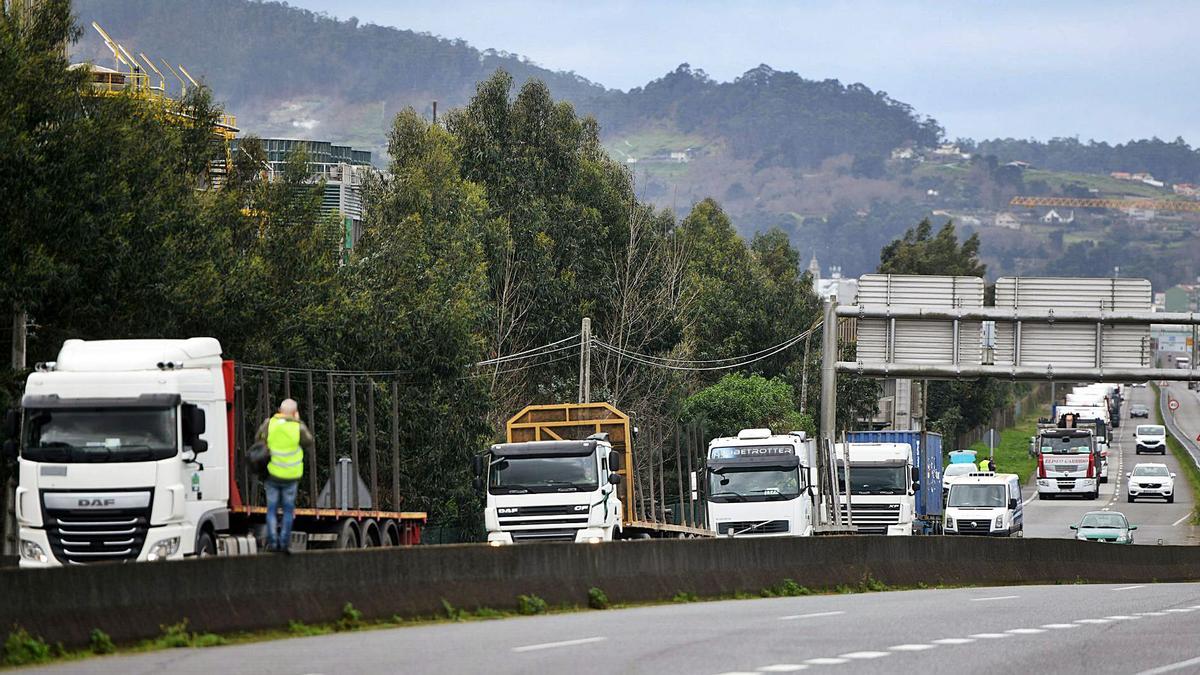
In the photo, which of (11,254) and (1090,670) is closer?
(1090,670)

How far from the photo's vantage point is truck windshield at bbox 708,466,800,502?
41.4m

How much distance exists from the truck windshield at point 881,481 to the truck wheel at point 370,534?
970 inches

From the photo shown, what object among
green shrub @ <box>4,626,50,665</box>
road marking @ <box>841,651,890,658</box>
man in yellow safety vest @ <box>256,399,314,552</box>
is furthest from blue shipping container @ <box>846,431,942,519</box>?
green shrub @ <box>4,626,50,665</box>

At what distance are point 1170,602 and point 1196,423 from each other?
434ft

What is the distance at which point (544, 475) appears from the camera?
3375 cm

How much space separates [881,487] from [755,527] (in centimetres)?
1283

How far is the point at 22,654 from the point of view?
14.8m

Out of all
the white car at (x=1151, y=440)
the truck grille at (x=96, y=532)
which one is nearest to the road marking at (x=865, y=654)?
the truck grille at (x=96, y=532)

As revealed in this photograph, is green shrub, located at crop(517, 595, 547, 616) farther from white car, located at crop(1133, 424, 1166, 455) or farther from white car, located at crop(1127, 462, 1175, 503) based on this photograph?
white car, located at crop(1133, 424, 1166, 455)

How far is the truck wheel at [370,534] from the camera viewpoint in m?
29.7

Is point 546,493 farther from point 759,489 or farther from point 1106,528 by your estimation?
point 1106,528

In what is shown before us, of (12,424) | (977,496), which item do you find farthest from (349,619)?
(977,496)

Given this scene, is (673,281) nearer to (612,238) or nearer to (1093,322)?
(612,238)

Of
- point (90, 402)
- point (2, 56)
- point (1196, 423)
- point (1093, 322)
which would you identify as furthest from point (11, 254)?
point (1196, 423)
